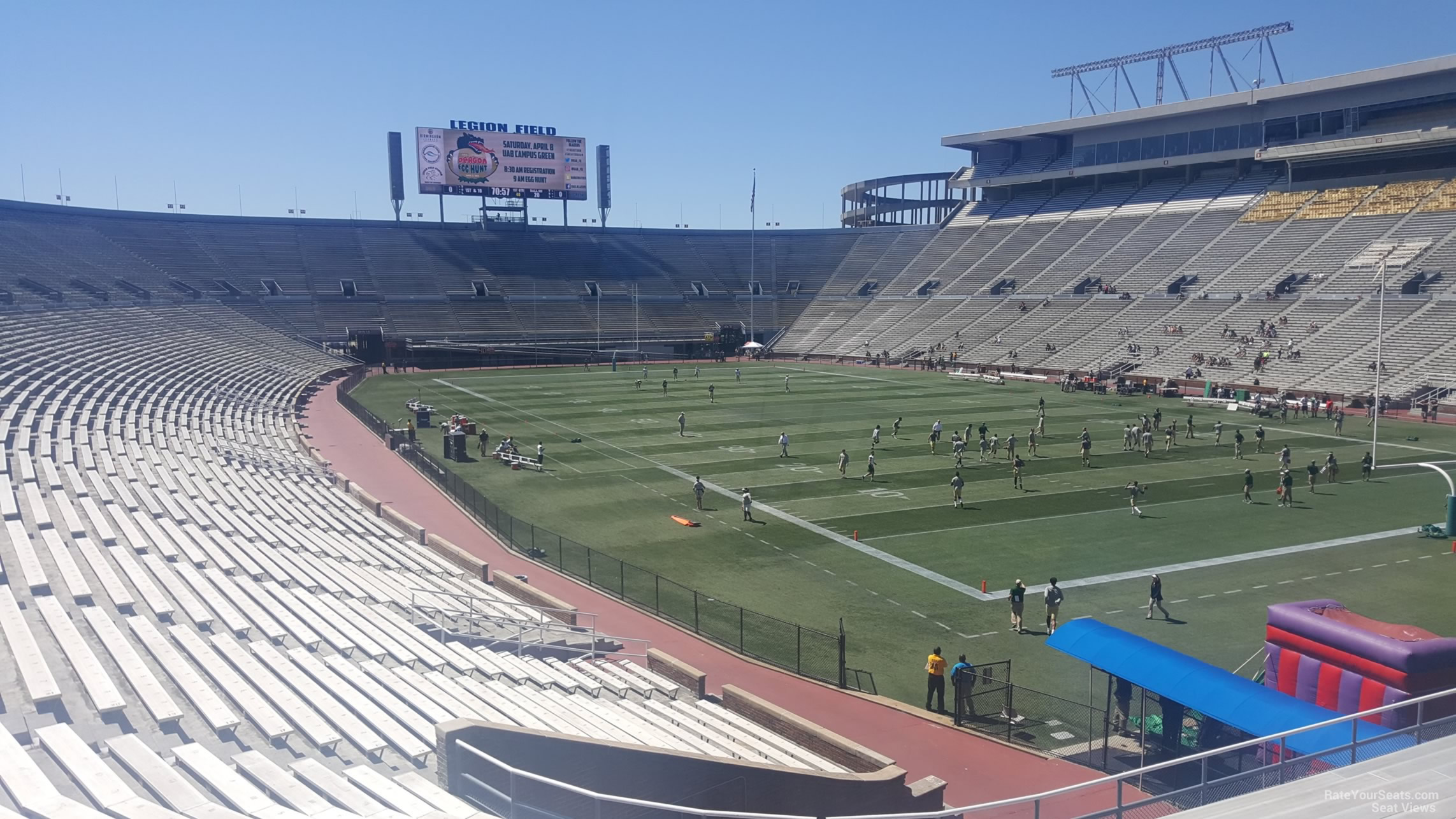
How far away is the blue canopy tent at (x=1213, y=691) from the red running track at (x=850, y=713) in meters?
1.54

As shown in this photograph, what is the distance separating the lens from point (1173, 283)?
70188 millimetres

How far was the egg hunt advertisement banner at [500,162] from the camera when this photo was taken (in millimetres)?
87375

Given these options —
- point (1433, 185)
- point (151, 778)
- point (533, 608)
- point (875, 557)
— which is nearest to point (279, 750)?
point (151, 778)

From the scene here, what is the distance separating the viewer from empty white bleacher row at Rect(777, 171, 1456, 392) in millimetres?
55750

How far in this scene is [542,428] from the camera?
44.2 meters

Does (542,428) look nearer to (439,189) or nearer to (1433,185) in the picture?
(439,189)

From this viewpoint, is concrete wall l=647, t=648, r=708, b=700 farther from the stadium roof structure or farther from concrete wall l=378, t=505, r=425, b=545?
the stadium roof structure

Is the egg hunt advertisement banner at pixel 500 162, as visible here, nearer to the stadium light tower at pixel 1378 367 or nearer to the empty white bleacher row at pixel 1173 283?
the empty white bleacher row at pixel 1173 283

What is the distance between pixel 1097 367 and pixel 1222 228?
19.8 m

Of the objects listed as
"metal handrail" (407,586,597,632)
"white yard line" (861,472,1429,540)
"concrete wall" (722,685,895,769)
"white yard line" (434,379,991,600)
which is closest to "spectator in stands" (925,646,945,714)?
"concrete wall" (722,685,895,769)

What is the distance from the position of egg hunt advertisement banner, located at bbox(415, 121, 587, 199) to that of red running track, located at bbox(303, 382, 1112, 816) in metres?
67.5

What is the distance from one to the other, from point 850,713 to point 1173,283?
6381cm

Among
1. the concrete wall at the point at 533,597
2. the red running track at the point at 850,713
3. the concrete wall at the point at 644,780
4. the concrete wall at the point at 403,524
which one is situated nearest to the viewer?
the concrete wall at the point at 644,780

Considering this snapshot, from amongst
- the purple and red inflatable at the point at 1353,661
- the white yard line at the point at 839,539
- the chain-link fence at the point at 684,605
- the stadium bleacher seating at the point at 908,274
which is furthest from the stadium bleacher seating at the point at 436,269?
the purple and red inflatable at the point at 1353,661
